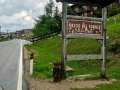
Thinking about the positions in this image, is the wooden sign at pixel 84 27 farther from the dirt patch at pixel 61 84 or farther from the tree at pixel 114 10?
the tree at pixel 114 10

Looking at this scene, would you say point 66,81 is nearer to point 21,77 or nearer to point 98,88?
point 98,88

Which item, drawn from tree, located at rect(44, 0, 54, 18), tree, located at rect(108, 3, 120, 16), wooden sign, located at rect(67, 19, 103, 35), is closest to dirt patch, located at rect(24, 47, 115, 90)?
wooden sign, located at rect(67, 19, 103, 35)

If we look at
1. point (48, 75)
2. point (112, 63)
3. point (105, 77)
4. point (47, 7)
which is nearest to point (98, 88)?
point (105, 77)

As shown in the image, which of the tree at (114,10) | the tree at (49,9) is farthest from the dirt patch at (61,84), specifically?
the tree at (49,9)

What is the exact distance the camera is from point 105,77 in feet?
42.7

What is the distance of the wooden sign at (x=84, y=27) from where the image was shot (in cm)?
1223

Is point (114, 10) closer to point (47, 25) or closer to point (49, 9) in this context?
point (47, 25)

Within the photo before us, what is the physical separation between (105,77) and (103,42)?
157cm

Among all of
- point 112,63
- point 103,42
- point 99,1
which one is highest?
point 99,1

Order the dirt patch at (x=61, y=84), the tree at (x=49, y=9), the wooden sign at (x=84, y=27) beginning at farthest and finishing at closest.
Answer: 1. the tree at (x=49, y=9)
2. the wooden sign at (x=84, y=27)
3. the dirt patch at (x=61, y=84)

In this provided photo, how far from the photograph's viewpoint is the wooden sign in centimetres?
1223

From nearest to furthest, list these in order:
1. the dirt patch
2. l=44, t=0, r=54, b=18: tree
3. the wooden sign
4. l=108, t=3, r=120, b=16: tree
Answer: the dirt patch
the wooden sign
l=108, t=3, r=120, b=16: tree
l=44, t=0, r=54, b=18: tree

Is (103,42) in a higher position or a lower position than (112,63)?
higher

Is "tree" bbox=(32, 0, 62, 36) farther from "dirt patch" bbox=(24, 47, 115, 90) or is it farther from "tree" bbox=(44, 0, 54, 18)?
"dirt patch" bbox=(24, 47, 115, 90)
